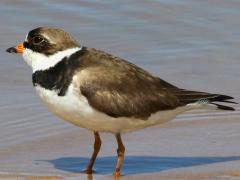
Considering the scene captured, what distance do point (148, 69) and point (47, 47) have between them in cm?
331

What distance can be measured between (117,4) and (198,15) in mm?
1403

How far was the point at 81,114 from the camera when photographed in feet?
29.8

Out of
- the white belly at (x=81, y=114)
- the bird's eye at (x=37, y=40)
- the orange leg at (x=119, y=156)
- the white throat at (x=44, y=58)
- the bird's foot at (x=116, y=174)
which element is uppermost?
the bird's eye at (x=37, y=40)

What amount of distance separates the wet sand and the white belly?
528 millimetres

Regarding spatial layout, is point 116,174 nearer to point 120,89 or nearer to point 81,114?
point 81,114

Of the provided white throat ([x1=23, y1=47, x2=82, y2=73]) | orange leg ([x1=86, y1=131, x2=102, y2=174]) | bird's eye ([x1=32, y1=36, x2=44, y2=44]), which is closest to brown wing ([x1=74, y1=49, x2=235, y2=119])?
white throat ([x1=23, y1=47, x2=82, y2=73])

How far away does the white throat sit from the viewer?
9.27 m

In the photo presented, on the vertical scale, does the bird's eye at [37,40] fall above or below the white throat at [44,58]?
above

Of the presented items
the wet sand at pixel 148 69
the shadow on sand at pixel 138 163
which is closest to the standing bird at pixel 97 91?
the shadow on sand at pixel 138 163

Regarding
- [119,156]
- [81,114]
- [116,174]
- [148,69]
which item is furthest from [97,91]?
[148,69]

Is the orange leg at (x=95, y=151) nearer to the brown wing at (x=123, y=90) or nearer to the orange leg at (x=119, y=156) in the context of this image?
the orange leg at (x=119, y=156)

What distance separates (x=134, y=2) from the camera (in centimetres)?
1505

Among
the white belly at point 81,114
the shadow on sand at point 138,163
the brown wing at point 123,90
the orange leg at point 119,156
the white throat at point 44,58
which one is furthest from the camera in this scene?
the shadow on sand at point 138,163

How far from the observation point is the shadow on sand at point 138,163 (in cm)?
952
